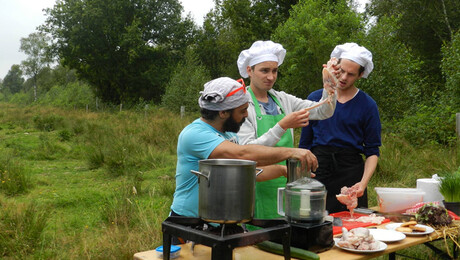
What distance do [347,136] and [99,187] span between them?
5327 millimetres

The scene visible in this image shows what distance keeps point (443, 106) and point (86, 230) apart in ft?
27.3

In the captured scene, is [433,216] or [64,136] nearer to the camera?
[433,216]

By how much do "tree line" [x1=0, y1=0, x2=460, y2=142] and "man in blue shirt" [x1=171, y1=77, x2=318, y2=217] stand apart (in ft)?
34.3

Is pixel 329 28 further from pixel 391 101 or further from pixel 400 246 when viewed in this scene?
pixel 400 246

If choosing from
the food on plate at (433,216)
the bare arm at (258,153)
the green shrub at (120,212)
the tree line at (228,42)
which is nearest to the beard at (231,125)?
the bare arm at (258,153)

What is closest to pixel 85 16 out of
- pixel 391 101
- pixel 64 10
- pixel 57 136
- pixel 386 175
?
pixel 64 10

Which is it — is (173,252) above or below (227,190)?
below

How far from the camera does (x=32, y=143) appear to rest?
12.6 m

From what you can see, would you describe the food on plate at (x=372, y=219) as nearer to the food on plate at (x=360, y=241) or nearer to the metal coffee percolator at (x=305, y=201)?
the food on plate at (x=360, y=241)

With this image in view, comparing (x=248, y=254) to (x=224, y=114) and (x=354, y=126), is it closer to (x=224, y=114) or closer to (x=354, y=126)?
(x=224, y=114)

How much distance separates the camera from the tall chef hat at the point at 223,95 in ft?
7.03

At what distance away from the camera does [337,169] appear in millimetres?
3168

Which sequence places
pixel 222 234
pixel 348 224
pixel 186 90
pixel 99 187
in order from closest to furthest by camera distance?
pixel 222 234, pixel 348 224, pixel 99 187, pixel 186 90

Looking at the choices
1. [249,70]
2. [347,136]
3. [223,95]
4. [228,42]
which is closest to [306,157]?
[223,95]
